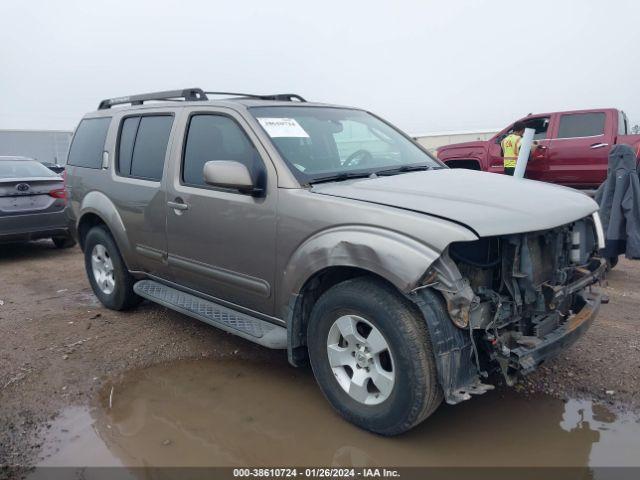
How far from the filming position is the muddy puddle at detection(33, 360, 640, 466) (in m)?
2.76

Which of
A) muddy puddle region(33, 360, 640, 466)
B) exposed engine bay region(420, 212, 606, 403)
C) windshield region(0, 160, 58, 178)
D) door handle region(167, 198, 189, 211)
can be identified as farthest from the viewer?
windshield region(0, 160, 58, 178)

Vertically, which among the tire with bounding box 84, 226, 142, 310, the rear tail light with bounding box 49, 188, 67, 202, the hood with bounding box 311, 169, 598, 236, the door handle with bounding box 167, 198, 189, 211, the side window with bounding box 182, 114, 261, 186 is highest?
the side window with bounding box 182, 114, 261, 186

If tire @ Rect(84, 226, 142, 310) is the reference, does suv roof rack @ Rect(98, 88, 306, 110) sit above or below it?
above

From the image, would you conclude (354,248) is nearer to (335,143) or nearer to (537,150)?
(335,143)

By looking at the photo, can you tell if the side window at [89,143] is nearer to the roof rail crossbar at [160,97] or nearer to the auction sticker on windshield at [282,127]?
the roof rail crossbar at [160,97]

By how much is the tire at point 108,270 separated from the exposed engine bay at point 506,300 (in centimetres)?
325

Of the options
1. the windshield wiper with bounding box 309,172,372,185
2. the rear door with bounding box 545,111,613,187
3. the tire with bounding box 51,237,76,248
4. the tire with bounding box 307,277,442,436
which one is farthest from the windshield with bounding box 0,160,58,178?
the rear door with bounding box 545,111,613,187

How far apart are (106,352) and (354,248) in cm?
242

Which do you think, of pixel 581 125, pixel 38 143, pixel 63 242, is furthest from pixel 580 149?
pixel 38 143

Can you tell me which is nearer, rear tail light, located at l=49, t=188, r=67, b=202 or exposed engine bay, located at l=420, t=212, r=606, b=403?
exposed engine bay, located at l=420, t=212, r=606, b=403

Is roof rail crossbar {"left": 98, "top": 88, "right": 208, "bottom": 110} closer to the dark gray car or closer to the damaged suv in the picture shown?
the damaged suv

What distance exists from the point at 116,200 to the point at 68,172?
117 cm

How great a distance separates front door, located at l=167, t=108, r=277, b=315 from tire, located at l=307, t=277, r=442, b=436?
0.55 m

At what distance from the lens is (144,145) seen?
14.6ft
